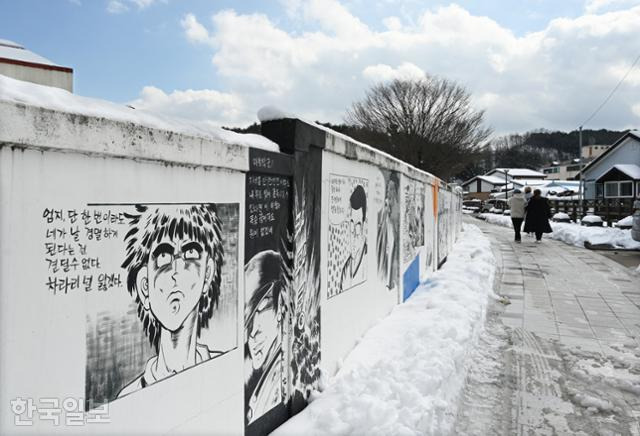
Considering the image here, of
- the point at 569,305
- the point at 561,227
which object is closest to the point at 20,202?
the point at 569,305

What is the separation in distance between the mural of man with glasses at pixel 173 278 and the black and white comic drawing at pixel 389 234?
2.80 m

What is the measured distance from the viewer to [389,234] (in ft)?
16.8

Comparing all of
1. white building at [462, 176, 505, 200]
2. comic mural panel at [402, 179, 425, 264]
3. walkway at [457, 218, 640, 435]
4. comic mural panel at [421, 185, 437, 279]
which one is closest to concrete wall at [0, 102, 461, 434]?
walkway at [457, 218, 640, 435]

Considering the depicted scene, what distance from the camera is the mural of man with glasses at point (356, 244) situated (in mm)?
3781

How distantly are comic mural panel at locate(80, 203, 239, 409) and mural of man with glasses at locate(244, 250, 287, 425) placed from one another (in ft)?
0.53

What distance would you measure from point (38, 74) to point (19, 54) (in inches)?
67.9

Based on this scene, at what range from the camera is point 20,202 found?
4.31ft

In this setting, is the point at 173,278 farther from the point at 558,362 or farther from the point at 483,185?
the point at 483,185

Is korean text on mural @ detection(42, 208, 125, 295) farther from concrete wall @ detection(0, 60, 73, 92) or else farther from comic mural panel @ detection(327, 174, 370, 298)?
concrete wall @ detection(0, 60, 73, 92)

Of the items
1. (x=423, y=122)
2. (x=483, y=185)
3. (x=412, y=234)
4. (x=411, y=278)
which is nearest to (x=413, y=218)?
(x=412, y=234)

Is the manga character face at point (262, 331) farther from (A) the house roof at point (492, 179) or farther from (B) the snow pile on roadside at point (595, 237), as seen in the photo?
(A) the house roof at point (492, 179)

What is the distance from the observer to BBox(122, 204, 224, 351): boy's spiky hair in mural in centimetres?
169

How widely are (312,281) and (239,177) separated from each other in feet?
3.35

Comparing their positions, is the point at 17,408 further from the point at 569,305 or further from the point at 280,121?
the point at 569,305
